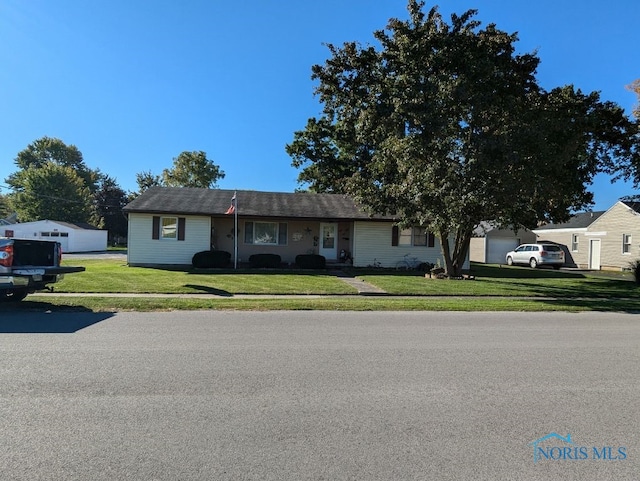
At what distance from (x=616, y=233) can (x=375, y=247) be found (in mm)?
18502

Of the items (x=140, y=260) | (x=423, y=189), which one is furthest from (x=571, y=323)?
(x=140, y=260)

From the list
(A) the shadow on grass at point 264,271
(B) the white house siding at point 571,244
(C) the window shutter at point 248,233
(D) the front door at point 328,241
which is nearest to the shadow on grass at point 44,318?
(A) the shadow on grass at point 264,271

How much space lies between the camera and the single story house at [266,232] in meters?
22.4

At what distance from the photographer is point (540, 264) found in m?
30.7

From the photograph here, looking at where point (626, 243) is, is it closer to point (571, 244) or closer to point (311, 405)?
point (571, 244)

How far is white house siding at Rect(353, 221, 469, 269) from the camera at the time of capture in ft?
78.6

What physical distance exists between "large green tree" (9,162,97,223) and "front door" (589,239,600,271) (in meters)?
59.1

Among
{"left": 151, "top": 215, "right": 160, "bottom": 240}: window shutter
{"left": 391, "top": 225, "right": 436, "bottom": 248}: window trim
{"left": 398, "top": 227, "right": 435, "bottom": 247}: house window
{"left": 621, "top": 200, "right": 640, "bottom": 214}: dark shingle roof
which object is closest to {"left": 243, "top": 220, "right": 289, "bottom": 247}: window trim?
{"left": 151, "top": 215, "right": 160, "bottom": 240}: window shutter

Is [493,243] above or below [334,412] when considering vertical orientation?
above

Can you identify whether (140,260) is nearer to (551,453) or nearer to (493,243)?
(551,453)

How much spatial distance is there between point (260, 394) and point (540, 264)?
3006cm

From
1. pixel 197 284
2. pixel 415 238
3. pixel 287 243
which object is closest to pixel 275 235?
pixel 287 243

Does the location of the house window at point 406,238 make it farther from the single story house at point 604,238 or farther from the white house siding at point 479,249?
the white house siding at point 479,249

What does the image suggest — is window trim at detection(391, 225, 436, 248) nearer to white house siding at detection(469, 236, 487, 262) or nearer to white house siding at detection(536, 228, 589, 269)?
white house siding at detection(469, 236, 487, 262)
